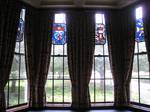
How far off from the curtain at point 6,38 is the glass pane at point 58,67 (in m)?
1.39

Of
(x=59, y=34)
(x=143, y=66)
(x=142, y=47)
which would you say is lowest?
(x=143, y=66)

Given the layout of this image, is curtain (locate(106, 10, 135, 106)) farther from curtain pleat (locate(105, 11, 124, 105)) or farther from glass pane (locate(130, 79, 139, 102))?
glass pane (locate(130, 79, 139, 102))

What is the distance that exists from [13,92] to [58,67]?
4.52 feet

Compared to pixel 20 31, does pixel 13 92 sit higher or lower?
lower

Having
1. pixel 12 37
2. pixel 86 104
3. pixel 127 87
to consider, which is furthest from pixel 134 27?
pixel 12 37

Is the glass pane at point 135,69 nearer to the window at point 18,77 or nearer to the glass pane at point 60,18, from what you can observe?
the glass pane at point 60,18

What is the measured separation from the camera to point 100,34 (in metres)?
5.76

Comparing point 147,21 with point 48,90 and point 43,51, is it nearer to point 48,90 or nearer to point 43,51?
point 43,51

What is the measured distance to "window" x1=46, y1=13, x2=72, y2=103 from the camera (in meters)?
5.60

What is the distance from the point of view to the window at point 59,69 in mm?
5602

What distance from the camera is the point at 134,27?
17.5ft

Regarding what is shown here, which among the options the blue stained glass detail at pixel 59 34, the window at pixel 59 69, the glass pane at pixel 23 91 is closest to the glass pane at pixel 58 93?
the window at pixel 59 69

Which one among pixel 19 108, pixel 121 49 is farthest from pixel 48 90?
pixel 121 49

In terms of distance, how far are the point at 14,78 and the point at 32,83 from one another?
0.51m
